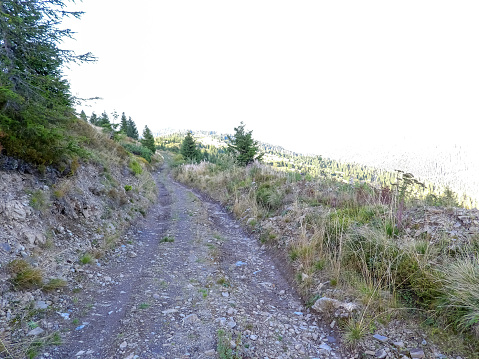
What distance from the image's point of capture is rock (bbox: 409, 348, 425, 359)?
272 centimetres

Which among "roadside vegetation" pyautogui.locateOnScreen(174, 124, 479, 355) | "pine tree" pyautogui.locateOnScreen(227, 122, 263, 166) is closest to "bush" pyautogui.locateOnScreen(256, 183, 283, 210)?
"roadside vegetation" pyautogui.locateOnScreen(174, 124, 479, 355)

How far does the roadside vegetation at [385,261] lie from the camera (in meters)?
3.02

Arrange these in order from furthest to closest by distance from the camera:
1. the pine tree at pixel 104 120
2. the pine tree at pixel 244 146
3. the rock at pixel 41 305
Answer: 1. the pine tree at pixel 104 120
2. the pine tree at pixel 244 146
3. the rock at pixel 41 305

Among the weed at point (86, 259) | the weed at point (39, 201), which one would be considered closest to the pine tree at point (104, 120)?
the weed at point (39, 201)

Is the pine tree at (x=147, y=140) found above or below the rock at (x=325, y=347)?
above

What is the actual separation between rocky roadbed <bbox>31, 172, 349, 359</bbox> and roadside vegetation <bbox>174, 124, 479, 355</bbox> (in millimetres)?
635

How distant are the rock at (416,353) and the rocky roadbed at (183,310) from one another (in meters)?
0.83

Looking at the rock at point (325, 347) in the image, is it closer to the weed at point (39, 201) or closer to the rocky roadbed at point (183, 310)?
the rocky roadbed at point (183, 310)

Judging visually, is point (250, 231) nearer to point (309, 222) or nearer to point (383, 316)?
point (309, 222)

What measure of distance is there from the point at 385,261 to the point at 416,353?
143 cm

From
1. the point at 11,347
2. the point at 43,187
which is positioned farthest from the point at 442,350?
the point at 43,187

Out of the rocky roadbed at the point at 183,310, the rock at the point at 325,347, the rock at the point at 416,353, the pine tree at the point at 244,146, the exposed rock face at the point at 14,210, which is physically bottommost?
the rock at the point at 325,347

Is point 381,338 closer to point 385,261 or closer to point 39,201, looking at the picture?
point 385,261

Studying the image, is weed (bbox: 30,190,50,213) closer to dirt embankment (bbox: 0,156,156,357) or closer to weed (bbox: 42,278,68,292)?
dirt embankment (bbox: 0,156,156,357)
